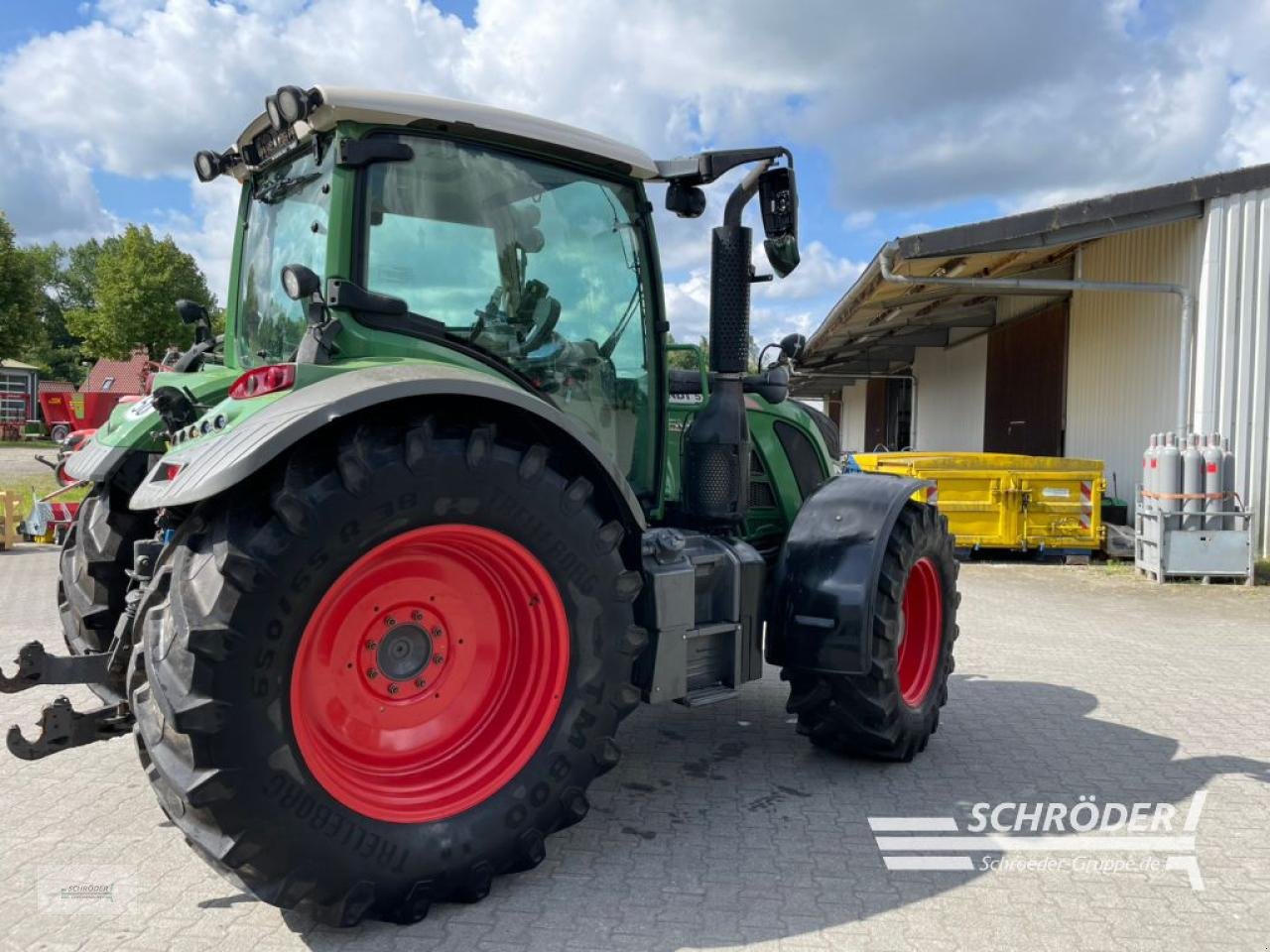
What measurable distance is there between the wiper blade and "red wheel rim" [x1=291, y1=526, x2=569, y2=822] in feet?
4.82

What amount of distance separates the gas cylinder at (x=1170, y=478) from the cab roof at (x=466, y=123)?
326 inches

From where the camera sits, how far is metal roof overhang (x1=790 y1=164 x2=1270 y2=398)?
35.7 ft

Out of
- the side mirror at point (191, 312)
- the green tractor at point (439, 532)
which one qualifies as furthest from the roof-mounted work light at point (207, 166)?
the side mirror at point (191, 312)

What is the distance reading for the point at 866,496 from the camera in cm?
431

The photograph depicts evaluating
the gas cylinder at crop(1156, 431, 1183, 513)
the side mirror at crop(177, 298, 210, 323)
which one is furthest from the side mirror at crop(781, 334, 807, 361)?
the gas cylinder at crop(1156, 431, 1183, 513)

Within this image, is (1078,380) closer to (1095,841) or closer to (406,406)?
(1095,841)

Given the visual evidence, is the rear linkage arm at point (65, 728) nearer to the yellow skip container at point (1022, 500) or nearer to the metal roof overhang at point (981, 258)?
the yellow skip container at point (1022, 500)

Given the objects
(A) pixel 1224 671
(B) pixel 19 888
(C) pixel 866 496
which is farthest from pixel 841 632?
(A) pixel 1224 671

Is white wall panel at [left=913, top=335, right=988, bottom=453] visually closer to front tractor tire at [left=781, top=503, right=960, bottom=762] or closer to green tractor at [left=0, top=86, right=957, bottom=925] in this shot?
front tractor tire at [left=781, top=503, right=960, bottom=762]

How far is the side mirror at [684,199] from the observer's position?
4.03m

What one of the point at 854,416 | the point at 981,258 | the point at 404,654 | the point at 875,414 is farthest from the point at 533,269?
the point at 854,416

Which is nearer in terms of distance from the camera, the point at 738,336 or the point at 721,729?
the point at 738,336

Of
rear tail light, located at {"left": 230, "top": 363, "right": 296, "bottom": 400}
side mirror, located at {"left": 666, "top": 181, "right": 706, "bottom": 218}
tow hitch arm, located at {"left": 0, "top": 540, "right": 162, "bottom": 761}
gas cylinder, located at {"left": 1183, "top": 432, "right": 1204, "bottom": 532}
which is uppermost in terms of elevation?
side mirror, located at {"left": 666, "top": 181, "right": 706, "bottom": 218}

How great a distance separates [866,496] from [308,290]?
246cm
